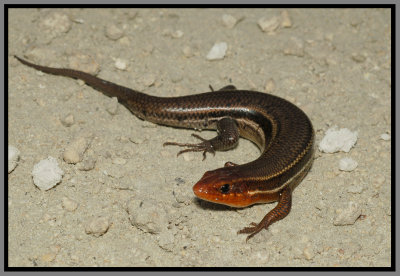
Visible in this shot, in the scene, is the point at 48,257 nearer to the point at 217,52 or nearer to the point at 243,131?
the point at 243,131

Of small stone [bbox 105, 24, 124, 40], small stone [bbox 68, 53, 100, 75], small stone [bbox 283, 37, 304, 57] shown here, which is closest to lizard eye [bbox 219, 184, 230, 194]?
small stone [bbox 68, 53, 100, 75]

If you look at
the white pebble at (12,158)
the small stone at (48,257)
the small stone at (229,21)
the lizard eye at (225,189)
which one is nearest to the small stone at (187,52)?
the small stone at (229,21)

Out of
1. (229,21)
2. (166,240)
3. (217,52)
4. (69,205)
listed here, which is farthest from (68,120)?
(229,21)

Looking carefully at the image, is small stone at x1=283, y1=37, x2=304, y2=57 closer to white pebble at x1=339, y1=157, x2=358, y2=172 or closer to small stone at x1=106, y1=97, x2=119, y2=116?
white pebble at x1=339, y1=157, x2=358, y2=172

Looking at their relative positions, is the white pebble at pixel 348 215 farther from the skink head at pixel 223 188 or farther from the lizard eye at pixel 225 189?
the lizard eye at pixel 225 189

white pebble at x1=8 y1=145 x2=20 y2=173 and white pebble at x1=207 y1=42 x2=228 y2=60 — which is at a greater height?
white pebble at x1=207 y1=42 x2=228 y2=60

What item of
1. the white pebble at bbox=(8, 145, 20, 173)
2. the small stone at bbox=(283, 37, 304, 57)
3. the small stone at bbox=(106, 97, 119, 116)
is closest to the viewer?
the white pebble at bbox=(8, 145, 20, 173)

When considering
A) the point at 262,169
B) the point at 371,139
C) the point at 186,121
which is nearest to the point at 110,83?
the point at 186,121
